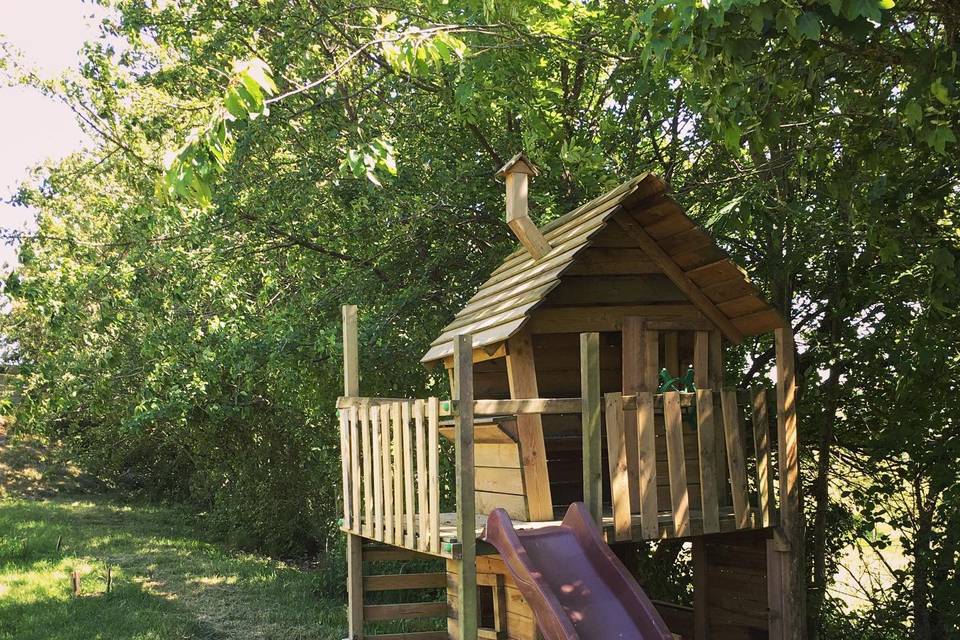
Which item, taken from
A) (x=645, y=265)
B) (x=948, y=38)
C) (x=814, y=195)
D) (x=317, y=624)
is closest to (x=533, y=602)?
(x=645, y=265)

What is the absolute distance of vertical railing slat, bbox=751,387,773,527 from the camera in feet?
23.3

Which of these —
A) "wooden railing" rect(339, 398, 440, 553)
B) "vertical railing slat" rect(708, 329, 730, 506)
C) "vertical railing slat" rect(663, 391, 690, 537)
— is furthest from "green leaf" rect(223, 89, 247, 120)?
"vertical railing slat" rect(708, 329, 730, 506)

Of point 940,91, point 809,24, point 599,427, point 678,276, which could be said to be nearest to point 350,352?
point 599,427

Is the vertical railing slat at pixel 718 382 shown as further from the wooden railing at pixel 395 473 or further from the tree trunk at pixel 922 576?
the wooden railing at pixel 395 473

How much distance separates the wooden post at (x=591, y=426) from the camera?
242 inches

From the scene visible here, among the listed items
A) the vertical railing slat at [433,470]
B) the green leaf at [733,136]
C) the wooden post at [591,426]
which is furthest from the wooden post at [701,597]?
the green leaf at [733,136]

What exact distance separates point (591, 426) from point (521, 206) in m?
2.27

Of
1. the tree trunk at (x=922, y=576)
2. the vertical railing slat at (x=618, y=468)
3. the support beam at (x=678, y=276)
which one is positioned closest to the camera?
the vertical railing slat at (x=618, y=468)

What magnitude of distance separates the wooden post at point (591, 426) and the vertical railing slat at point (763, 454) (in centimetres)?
166

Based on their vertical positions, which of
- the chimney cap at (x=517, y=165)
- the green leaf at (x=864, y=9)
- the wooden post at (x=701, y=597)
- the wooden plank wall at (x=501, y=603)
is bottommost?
the wooden post at (x=701, y=597)

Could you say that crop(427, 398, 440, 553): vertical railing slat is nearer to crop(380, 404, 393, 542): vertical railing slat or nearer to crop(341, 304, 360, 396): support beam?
crop(380, 404, 393, 542): vertical railing slat

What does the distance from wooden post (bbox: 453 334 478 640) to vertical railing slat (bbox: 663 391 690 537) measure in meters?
1.53

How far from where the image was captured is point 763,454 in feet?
23.7

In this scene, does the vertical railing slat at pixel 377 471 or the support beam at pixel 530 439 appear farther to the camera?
the vertical railing slat at pixel 377 471
